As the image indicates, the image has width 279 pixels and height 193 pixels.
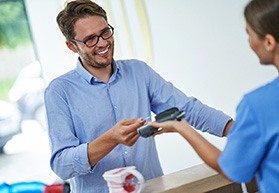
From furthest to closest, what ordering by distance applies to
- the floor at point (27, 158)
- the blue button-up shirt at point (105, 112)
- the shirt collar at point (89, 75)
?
the floor at point (27, 158), the shirt collar at point (89, 75), the blue button-up shirt at point (105, 112)

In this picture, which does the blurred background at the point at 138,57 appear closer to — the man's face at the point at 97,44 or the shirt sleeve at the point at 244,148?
the man's face at the point at 97,44

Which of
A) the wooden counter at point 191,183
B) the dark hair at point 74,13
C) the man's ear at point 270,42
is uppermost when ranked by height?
the dark hair at point 74,13

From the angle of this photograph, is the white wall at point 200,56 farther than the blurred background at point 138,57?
Yes

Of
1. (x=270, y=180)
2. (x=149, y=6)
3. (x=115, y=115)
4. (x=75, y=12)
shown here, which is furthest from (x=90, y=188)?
(x=149, y=6)

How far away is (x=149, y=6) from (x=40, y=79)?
98cm

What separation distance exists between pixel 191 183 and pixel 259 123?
2.23ft

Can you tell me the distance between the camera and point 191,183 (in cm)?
176

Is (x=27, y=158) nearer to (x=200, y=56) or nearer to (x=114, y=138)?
(x=200, y=56)


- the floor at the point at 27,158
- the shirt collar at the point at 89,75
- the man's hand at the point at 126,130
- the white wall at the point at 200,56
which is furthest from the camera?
the white wall at the point at 200,56

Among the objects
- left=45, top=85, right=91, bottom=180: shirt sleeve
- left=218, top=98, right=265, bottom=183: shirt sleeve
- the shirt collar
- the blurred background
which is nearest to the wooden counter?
left=45, top=85, right=91, bottom=180: shirt sleeve

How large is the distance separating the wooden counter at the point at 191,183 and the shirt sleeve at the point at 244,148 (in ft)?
1.81

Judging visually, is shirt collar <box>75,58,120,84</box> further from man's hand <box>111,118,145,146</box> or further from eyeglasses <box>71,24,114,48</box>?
man's hand <box>111,118,145,146</box>

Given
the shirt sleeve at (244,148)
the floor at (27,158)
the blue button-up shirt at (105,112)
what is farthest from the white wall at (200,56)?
the shirt sleeve at (244,148)

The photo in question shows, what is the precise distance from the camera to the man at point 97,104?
1860 millimetres
